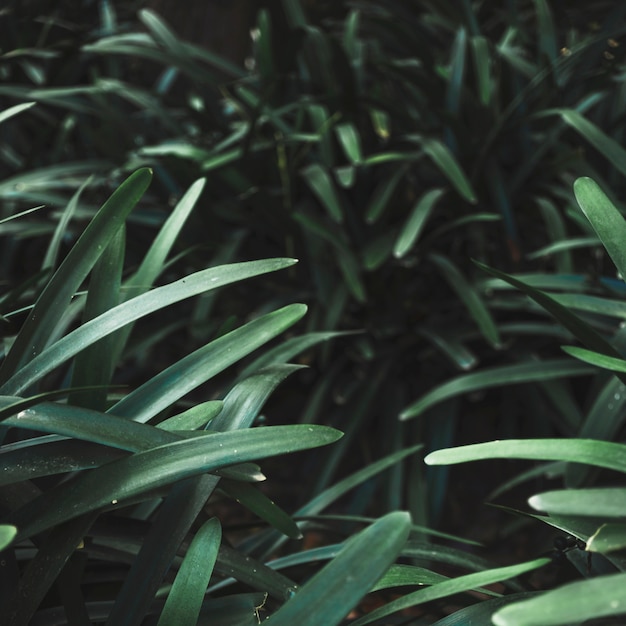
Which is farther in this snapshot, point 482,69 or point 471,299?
point 482,69

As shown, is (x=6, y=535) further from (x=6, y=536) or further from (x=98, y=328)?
(x=98, y=328)

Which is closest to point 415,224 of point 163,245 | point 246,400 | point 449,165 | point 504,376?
point 449,165

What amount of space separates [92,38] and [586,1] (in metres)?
1.46

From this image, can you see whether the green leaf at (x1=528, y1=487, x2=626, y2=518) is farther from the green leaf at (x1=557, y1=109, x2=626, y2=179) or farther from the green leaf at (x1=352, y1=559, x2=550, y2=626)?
the green leaf at (x1=557, y1=109, x2=626, y2=179)

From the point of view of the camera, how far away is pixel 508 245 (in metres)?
1.79

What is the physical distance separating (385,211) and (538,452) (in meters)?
1.29

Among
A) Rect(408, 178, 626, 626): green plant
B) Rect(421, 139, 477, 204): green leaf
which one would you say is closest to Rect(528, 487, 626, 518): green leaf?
Rect(408, 178, 626, 626): green plant

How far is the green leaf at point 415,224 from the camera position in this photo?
156 cm

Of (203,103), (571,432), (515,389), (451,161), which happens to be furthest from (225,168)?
(571,432)

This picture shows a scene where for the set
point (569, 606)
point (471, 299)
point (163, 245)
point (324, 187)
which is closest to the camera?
point (569, 606)

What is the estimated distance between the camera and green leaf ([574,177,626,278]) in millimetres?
780

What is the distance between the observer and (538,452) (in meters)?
0.61

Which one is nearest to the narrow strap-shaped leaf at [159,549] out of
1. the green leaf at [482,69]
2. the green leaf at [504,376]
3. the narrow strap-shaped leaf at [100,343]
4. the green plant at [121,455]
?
the green plant at [121,455]

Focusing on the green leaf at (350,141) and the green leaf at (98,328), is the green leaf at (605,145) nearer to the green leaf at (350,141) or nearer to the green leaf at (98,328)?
the green leaf at (350,141)
